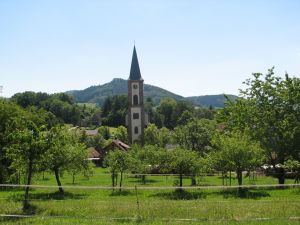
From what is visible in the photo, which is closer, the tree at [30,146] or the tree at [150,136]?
the tree at [30,146]

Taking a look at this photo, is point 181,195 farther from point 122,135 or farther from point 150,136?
point 122,135

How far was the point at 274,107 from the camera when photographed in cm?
3303

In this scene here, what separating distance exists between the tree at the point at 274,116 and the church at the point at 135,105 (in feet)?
137

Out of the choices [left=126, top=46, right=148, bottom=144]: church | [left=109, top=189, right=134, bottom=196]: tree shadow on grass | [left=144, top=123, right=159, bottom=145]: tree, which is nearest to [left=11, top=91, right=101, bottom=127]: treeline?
[left=144, top=123, right=159, bottom=145]: tree

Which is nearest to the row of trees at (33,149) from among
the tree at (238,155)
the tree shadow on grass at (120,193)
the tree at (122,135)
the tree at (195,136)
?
the tree shadow on grass at (120,193)

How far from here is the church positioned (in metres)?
75.9

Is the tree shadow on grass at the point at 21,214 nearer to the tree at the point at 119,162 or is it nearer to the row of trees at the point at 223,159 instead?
the row of trees at the point at 223,159

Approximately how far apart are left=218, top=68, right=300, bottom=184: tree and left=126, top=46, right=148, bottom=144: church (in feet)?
137

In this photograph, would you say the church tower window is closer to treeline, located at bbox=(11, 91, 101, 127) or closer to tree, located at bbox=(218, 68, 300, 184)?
tree, located at bbox=(218, 68, 300, 184)

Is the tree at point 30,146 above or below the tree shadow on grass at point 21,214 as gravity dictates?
above

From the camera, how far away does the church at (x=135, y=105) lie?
7588 centimetres

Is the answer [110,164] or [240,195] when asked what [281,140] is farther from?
[110,164]

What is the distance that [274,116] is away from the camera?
32.9 m

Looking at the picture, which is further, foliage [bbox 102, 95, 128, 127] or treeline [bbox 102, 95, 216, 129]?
treeline [bbox 102, 95, 216, 129]
